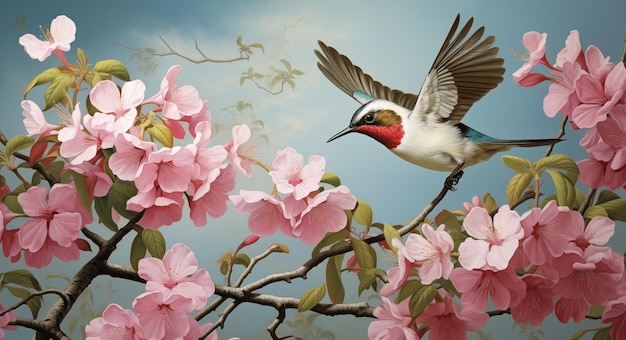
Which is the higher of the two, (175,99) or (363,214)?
(175,99)

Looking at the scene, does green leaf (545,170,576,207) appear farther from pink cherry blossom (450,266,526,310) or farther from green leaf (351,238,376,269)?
green leaf (351,238,376,269)

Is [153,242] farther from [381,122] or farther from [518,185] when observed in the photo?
[518,185]

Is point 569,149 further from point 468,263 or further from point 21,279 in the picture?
point 21,279

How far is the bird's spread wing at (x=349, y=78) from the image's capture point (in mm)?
1396

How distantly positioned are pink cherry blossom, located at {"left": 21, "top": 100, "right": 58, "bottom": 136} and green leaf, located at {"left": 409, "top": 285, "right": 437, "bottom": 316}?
28.0 inches

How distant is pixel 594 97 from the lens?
118 cm

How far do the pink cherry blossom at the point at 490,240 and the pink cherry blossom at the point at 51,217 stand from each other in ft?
2.21

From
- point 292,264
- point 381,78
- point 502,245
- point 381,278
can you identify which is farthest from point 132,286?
point 502,245

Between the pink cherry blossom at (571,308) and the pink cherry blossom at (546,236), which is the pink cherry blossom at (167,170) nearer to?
the pink cherry blossom at (546,236)

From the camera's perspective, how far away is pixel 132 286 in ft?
4.77

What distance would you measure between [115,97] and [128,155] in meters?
0.12

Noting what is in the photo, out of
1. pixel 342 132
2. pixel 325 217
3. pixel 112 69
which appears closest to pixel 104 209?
pixel 112 69

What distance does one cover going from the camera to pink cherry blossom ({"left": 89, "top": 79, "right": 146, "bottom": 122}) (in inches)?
44.9

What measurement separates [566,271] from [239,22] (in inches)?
33.1
